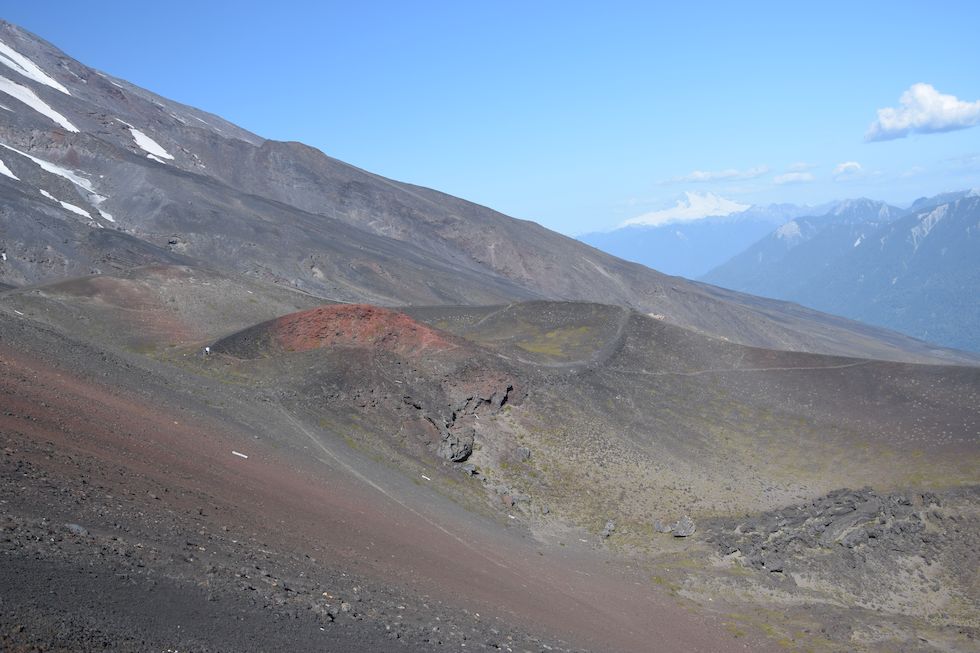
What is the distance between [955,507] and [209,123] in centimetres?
16528

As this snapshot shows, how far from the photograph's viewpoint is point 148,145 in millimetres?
122375

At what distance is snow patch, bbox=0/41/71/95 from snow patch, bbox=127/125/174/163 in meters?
11.1

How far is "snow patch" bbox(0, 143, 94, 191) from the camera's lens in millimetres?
93062

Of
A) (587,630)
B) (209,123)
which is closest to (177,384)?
(587,630)

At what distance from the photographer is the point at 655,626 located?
2561 cm

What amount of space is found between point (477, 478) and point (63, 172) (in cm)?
8091

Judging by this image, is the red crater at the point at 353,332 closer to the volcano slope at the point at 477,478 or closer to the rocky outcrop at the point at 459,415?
the volcano slope at the point at 477,478

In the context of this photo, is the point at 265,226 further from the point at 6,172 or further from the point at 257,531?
the point at 257,531

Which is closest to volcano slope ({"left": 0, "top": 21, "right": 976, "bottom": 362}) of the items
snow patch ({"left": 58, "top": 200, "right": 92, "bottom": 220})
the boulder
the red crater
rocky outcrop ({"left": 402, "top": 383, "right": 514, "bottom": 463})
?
snow patch ({"left": 58, "top": 200, "right": 92, "bottom": 220})

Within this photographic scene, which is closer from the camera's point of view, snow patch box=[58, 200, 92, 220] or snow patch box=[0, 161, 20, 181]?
snow patch box=[0, 161, 20, 181]

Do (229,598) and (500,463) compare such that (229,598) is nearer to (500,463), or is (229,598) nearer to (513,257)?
(500,463)

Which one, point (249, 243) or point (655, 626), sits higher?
point (249, 243)

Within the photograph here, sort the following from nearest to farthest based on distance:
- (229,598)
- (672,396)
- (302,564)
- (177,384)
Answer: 1. (229,598)
2. (302,564)
3. (177,384)
4. (672,396)

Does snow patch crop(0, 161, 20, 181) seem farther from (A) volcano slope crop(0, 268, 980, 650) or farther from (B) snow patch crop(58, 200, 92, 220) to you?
(A) volcano slope crop(0, 268, 980, 650)
